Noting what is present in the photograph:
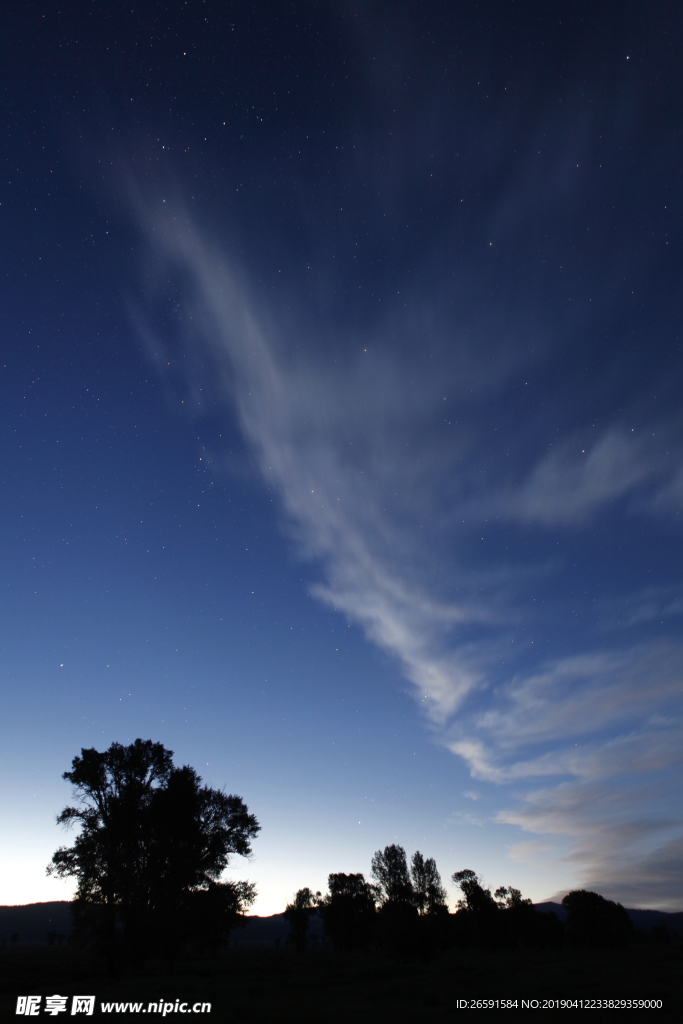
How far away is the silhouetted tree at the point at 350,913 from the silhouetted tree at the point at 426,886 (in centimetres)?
3572

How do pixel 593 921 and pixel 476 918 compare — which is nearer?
pixel 476 918

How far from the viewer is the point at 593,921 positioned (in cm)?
13062

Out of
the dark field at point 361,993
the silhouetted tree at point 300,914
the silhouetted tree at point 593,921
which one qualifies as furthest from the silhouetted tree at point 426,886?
the silhouetted tree at point 593,921

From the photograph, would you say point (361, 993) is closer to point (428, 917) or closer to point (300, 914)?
point (428, 917)

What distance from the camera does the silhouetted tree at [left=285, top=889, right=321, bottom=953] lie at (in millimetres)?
112225

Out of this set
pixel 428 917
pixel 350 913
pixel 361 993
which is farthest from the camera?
pixel 350 913

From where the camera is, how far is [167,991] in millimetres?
27453

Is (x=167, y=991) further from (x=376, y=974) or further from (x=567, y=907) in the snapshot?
(x=567, y=907)

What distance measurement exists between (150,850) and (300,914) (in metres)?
105

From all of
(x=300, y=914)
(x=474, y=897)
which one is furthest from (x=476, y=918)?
(x=300, y=914)

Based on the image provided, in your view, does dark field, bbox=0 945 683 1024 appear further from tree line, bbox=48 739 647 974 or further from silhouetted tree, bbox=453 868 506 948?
silhouetted tree, bbox=453 868 506 948

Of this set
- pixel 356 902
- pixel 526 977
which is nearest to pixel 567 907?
pixel 356 902

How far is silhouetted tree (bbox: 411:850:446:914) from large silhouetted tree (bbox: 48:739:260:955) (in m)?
42.0

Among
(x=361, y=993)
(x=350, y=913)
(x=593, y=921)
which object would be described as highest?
(x=361, y=993)
